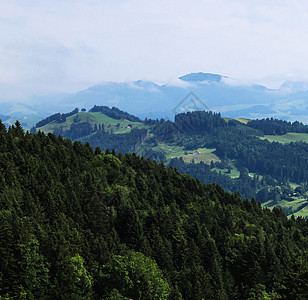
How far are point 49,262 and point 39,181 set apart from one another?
122 feet

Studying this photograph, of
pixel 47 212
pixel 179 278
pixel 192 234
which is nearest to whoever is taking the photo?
pixel 179 278

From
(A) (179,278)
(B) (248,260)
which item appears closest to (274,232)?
(B) (248,260)

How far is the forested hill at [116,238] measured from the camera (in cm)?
5734

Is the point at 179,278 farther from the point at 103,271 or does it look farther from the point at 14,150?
the point at 14,150

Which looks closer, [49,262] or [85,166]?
[49,262]

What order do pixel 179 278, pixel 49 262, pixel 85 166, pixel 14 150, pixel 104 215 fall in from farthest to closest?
pixel 85 166 < pixel 14 150 < pixel 104 215 < pixel 179 278 < pixel 49 262

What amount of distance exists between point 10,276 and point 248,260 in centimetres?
5407

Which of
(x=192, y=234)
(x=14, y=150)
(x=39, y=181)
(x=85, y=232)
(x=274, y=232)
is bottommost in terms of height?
(x=274, y=232)

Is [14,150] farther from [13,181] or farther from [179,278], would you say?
[179,278]

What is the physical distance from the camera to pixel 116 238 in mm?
78438

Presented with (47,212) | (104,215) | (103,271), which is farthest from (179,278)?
(47,212)

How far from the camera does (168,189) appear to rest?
127938 millimetres

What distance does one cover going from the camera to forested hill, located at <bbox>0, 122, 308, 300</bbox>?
57.3 meters

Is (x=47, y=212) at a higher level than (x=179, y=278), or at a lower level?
higher
